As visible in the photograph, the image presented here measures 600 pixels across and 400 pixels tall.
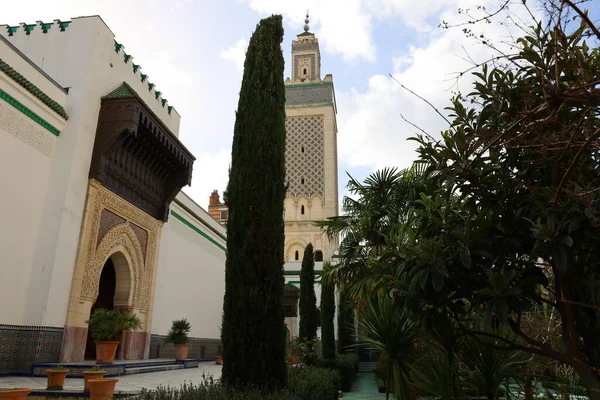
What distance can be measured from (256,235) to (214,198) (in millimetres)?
26317

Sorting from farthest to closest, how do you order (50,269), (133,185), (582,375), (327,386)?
(133,185), (50,269), (327,386), (582,375)

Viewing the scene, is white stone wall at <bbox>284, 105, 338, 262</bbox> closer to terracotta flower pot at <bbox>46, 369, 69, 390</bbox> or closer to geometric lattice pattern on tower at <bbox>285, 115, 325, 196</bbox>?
geometric lattice pattern on tower at <bbox>285, 115, 325, 196</bbox>

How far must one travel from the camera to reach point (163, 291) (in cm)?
1045

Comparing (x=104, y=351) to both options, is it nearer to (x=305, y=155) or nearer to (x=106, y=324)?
(x=106, y=324)

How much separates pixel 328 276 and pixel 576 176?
5175mm

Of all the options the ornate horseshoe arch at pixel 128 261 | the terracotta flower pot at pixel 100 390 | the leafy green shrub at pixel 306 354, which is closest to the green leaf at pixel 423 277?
the terracotta flower pot at pixel 100 390

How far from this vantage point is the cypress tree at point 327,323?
33.4ft

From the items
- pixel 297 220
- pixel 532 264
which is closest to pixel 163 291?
pixel 532 264

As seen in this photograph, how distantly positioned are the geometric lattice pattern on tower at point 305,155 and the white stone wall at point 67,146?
655 inches

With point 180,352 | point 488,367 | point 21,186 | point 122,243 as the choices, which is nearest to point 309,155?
point 180,352

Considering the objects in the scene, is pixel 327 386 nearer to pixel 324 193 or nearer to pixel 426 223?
pixel 426 223

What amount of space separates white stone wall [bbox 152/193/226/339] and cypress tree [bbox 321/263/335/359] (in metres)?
3.70

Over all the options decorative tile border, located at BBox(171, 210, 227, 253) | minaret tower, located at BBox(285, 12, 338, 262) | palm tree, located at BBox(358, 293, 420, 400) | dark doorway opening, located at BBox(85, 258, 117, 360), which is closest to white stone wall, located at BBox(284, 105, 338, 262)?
minaret tower, located at BBox(285, 12, 338, 262)

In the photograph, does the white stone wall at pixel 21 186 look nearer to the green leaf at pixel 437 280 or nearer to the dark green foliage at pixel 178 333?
the dark green foliage at pixel 178 333
